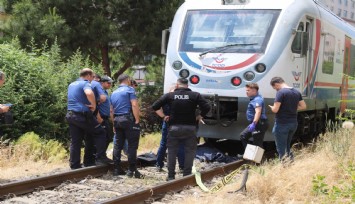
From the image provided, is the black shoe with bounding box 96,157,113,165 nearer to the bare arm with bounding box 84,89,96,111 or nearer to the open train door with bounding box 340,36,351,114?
the bare arm with bounding box 84,89,96,111

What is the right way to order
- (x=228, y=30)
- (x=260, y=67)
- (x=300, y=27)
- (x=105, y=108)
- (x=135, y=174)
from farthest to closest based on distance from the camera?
(x=300, y=27), (x=228, y=30), (x=260, y=67), (x=105, y=108), (x=135, y=174)

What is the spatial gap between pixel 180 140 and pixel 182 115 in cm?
42

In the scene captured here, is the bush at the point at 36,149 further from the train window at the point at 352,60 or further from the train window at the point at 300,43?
the train window at the point at 352,60

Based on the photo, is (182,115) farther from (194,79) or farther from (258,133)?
(194,79)

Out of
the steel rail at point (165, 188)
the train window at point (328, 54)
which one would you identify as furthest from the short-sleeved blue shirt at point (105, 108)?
the train window at point (328, 54)

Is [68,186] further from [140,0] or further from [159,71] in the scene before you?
[159,71]

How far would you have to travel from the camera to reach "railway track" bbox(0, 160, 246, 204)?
5.92 meters

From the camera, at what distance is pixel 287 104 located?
7.91 metres

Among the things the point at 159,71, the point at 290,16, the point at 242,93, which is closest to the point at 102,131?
the point at 242,93

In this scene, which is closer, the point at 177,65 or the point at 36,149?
the point at 36,149

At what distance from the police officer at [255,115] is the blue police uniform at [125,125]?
1.87m

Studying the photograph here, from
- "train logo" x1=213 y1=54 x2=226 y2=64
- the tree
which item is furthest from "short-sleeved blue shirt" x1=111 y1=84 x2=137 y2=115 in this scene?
the tree

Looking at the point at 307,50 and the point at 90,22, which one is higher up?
the point at 90,22

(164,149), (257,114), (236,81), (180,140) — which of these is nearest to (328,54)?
(236,81)
